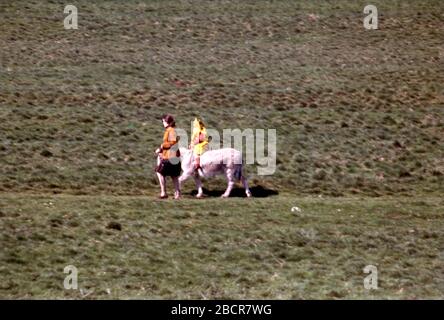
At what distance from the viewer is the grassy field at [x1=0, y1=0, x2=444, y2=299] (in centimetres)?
2078

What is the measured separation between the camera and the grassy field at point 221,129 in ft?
68.2

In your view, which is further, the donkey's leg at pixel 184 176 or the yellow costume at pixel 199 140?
the yellow costume at pixel 199 140

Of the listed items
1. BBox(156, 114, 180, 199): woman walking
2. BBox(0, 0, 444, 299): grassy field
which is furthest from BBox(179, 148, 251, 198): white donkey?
BBox(0, 0, 444, 299): grassy field

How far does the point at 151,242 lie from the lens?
22.1 meters

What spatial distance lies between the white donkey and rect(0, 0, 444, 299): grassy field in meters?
0.84

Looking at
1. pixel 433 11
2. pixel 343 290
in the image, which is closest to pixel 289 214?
pixel 343 290

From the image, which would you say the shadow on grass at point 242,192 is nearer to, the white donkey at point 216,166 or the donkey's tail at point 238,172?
the white donkey at point 216,166

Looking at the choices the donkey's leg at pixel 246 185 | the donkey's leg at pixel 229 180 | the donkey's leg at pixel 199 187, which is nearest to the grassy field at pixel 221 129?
the donkey's leg at pixel 199 187

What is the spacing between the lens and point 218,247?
72.0 ft

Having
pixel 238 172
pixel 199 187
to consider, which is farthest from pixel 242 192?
pixel 199 187

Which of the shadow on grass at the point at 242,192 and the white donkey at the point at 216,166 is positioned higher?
the white donkey at the point at 216,166

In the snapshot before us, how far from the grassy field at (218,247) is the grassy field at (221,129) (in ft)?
0.20

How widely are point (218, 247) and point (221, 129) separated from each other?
11.4m

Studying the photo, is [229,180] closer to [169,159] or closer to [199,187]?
[199,187]
